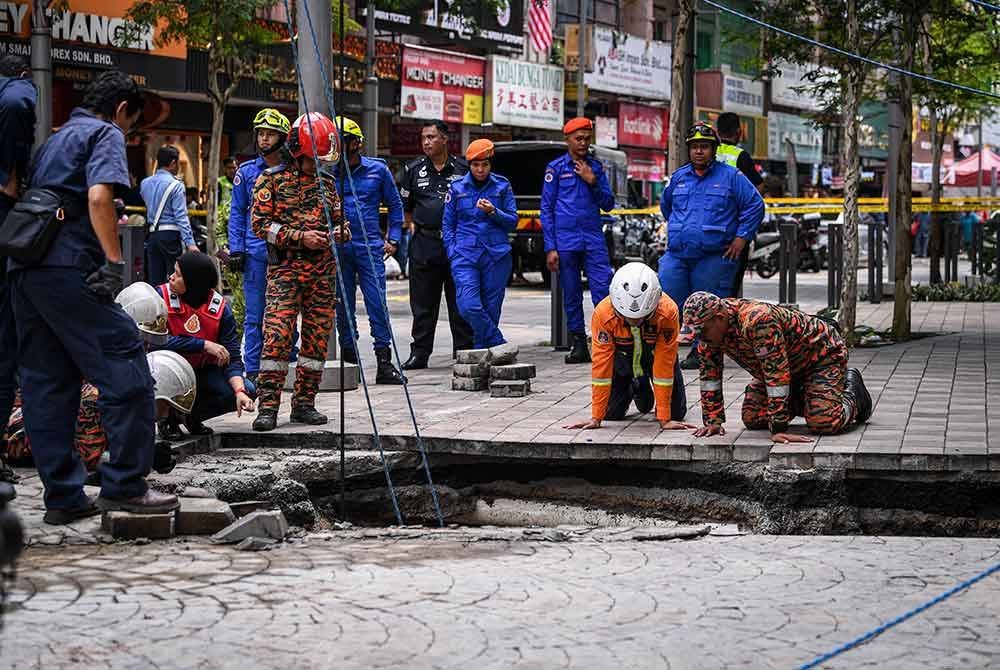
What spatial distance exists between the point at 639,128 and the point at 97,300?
120 feet

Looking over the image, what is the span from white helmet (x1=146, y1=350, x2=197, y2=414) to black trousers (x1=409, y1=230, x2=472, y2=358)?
13.8 feet

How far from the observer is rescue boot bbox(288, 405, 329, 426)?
857cm

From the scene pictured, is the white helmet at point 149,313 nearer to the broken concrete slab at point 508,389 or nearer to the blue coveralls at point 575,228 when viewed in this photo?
the broken concrete slab at point 508,389

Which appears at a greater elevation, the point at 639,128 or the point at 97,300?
the point at 639,128

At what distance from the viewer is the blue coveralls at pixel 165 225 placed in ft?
46.0

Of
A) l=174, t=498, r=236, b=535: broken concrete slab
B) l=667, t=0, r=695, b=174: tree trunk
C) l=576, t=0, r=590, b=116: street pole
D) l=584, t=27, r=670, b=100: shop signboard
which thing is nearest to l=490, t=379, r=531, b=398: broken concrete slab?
l=174, t=498, r=236, b=535: broken concrete slab

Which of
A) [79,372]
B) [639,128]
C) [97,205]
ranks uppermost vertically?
[639,128]

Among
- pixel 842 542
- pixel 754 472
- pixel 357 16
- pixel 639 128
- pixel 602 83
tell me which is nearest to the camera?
pixel 842 542

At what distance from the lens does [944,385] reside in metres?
10.0

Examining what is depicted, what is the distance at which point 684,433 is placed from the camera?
7961 millimetres

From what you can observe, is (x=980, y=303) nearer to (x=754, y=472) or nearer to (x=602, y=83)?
(x=754, y=472)

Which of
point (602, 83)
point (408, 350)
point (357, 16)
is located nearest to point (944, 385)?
point (408, 350)

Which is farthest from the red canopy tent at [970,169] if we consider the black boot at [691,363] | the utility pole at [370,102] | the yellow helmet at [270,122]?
the yellow helmet at [270,122]

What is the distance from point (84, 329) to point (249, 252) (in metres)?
4.31
